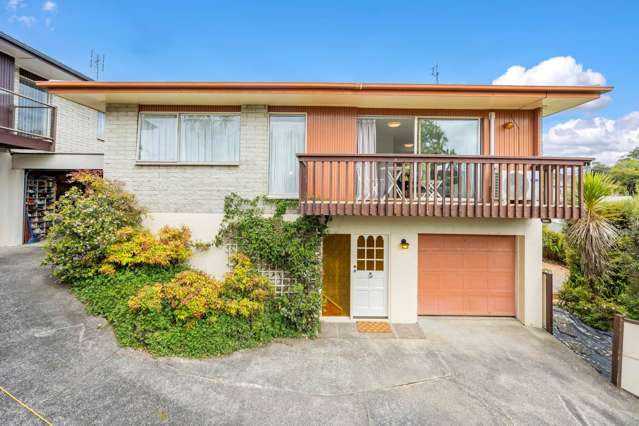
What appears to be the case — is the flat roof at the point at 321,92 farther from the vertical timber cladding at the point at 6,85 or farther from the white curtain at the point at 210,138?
the vertical timber cladding at the point at 6,85

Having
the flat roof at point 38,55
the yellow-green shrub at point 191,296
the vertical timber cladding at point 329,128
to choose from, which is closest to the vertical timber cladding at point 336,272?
the vertical timber cladding at point 329,128

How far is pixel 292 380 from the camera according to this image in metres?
4.21

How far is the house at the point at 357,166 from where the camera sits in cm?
584

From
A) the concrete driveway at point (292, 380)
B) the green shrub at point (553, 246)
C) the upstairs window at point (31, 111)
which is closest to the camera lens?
the concrete driveway at point (292, 380)

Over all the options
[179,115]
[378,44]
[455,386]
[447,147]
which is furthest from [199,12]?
[455,386]

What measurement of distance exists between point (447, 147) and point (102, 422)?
7.92 meters

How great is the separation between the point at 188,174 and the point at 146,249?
6.14 ft

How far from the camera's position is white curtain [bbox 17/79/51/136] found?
8.32 m

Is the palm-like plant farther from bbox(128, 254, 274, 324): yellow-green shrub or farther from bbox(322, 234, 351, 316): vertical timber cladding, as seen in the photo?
bbox(128, 254, 274, 324): yellow-green shrub

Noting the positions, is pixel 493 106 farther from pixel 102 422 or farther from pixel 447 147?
pixel 102 422

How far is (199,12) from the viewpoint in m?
12.7

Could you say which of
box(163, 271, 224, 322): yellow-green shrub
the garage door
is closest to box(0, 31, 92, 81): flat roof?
box(163, 271, 224, 322): yellow-green shrub

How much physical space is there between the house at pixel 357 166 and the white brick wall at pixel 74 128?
14.2ft

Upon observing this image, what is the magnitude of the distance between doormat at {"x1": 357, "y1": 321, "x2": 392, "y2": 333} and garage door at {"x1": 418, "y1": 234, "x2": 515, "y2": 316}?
1174 millimetres
